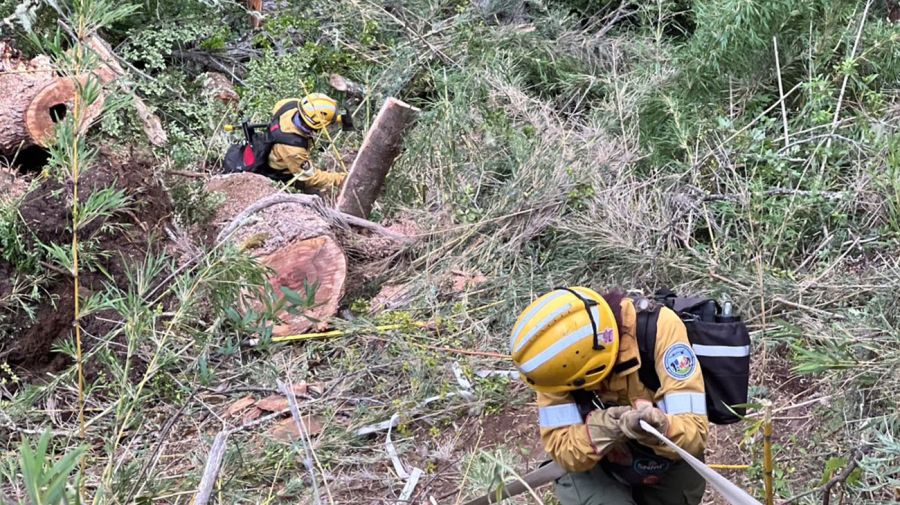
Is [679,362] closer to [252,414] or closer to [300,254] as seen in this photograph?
[252,414]

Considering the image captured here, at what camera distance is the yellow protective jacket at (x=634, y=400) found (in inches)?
92.5

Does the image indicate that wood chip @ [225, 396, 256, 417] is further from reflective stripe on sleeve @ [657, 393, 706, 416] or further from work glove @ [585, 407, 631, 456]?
reflective stripe on sleeve @ [657, 393, 706, 416]

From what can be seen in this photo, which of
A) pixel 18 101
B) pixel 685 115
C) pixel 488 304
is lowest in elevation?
pixel 488 304

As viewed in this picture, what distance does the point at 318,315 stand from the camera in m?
4.61

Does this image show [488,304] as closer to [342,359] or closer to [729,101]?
[342,359]

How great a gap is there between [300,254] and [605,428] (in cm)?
256

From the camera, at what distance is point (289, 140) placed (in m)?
6.01

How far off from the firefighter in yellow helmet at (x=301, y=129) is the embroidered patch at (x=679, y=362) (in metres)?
3.78

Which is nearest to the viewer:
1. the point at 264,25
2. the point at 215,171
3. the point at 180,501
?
the point at 180,501

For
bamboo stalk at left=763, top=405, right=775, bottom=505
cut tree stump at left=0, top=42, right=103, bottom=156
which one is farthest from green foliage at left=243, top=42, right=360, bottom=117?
bamboo stalk at left=763, top=405, right=775, bottom=505

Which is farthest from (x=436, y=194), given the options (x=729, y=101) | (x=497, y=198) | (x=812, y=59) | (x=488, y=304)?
(x=812, y=59)

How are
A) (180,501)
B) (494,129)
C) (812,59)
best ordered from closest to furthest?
(180,501), (812,59), (494,129)

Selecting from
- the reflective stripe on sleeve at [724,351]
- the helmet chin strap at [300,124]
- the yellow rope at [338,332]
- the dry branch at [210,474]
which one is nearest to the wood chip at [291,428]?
the yellow rope at [338,332]

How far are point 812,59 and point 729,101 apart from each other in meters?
0.51
